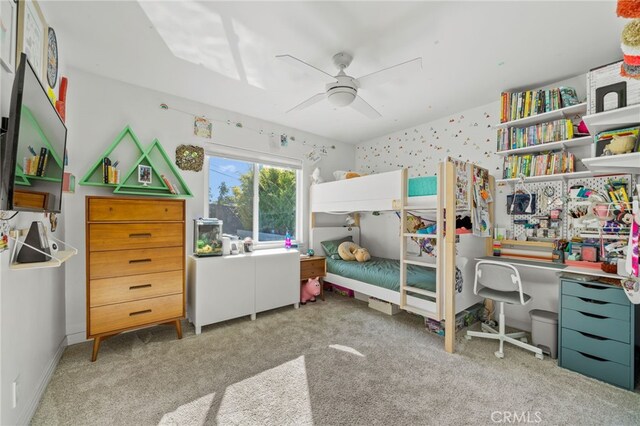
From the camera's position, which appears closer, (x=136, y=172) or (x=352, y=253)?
(x=136, y=172)

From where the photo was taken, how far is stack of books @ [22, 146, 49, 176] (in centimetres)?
114

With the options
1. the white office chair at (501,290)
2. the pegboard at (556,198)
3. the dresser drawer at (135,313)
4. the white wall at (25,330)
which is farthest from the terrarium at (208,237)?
the pegboard at (556,198)

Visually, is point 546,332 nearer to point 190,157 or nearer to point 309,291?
point 309,291

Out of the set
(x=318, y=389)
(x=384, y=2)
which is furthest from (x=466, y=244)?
(x=384, y=2)

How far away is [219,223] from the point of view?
9.64ft

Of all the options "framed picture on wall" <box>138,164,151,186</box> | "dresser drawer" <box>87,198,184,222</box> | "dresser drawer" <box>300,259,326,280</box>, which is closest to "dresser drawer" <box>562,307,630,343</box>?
"dresser drawer" <box>300,259,326,280</box>

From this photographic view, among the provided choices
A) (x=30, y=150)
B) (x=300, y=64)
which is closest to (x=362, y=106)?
(x=300, y=64)

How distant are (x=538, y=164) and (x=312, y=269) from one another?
9.45 ft

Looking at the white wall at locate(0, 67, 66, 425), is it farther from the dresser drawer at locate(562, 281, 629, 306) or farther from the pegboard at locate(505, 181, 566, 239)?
the pegboard at locate(505, 181, 566, 239)

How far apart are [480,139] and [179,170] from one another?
11.9 ft

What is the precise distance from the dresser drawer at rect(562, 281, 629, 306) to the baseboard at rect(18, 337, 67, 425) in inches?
147

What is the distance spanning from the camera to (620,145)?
193 cm

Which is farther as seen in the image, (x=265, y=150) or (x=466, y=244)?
(x=265, y=150)

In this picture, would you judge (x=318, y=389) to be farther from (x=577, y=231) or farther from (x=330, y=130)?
(x=330, y=130)
